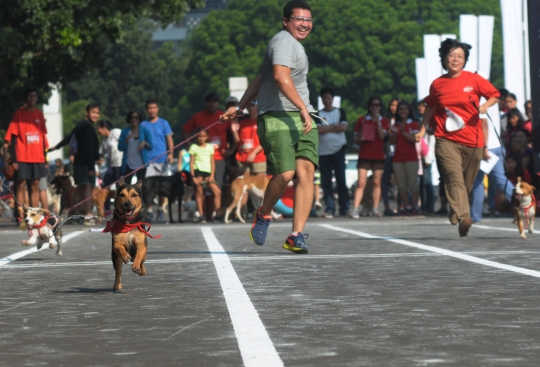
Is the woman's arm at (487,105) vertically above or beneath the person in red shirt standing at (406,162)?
above

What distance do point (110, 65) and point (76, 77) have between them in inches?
2765

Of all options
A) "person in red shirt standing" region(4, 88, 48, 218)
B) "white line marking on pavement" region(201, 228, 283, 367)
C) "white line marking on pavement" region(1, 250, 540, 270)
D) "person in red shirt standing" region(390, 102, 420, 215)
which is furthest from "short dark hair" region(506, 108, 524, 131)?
"white line marking on pavement" region(201, 228, 283, 367)

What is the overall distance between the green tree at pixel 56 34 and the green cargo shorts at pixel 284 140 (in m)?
13.6

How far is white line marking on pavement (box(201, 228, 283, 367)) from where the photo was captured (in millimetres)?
5246

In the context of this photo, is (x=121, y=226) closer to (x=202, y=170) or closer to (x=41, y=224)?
(x=41, y=224)

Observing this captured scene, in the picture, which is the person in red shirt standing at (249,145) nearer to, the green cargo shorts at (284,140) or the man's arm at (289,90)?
the green cargo shorts at (284,140)

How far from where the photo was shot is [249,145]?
2108cm

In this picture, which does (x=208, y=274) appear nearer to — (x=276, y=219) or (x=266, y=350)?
(x=266, y=350)

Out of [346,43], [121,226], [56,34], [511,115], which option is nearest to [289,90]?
[121,226]

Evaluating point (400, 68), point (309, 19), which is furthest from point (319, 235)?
point (400, 68)

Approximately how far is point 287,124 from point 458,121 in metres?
2.83

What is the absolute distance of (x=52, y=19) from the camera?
2417cm

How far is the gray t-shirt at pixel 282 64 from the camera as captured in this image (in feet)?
35.6

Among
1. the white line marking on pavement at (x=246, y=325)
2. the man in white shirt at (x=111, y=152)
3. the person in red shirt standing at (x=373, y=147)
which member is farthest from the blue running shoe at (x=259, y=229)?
the man in white shirt at (x=111, y=152)
